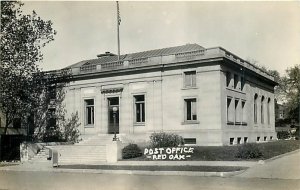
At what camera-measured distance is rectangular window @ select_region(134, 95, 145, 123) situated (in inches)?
1252

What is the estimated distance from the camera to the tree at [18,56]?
1028 inches

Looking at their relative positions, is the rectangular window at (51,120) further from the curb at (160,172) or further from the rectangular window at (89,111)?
the curb at (160,172)

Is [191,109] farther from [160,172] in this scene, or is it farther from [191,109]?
[160,172]

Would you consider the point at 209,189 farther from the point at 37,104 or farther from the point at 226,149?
the point at 37,104

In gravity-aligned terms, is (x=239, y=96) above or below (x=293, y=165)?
above

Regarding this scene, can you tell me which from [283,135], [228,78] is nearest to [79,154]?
[228,78]

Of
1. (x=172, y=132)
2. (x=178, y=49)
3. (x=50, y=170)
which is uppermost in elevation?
(x=178, y=49)

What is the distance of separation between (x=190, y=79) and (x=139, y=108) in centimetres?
486

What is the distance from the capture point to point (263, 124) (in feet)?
130

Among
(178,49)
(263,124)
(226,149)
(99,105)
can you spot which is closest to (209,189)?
(226,149)

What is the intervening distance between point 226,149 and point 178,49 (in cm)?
1324

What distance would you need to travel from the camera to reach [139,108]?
32.0 m

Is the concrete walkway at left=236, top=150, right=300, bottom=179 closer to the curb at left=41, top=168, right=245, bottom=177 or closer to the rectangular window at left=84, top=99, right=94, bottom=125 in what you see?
the curb at left=41, top=168, right=245, bottom=177

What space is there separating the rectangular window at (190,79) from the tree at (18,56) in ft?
33.0
